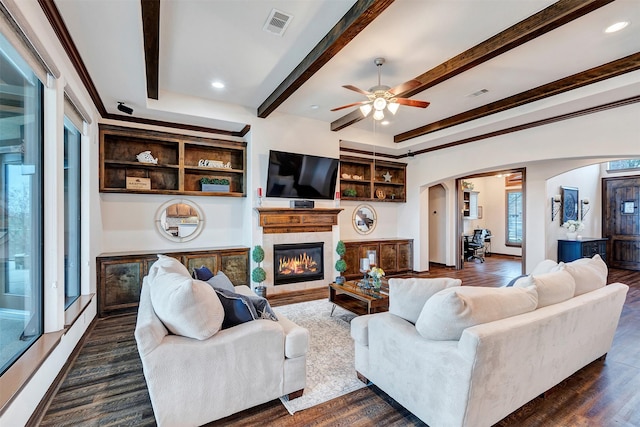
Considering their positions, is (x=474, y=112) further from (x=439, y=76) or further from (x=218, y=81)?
(x=218, y=81)

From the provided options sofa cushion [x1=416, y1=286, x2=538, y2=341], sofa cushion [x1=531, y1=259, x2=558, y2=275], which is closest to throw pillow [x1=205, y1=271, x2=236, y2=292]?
sofa cushion [x1=416, y1=286, x2=538, y2=341]

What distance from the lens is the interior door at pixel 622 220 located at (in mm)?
7547

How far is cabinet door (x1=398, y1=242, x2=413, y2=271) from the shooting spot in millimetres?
6941

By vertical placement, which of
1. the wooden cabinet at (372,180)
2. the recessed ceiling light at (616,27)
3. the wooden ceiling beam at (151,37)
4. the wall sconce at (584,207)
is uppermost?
the recessed ceiling light at (616,27)

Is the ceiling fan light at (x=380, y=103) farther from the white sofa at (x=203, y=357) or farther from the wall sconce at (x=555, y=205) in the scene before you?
the wall sconce at (x=555, y=205)

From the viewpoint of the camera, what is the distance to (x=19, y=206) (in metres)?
2.07

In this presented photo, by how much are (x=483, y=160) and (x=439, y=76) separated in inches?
110

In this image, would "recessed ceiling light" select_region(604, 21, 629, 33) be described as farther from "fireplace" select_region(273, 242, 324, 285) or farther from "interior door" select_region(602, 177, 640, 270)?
"interior door" select_region(602, 177, 640, 270)

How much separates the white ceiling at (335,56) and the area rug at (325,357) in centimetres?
318

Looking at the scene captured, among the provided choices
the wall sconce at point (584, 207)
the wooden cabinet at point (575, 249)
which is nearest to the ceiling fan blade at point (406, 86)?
the wooden cabinet at point (575, 249)

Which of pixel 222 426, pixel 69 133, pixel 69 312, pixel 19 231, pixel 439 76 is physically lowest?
pixel 222 426

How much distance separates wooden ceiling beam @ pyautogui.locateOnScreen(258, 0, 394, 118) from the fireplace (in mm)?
2625

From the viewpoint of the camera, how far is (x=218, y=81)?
3.89 meters

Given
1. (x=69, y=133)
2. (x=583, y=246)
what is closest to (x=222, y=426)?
(x=69, y=133)
